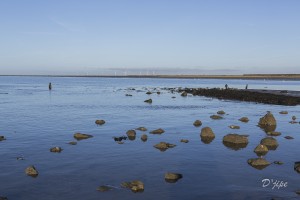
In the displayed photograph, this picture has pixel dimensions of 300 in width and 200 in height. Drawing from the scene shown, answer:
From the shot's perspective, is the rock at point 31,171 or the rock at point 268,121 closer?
the rock at point 31,171

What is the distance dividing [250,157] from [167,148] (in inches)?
259

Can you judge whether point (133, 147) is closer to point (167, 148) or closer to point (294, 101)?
point (167, 148)

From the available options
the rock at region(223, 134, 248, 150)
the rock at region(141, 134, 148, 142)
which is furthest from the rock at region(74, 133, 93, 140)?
the rock at region(223, 134, 248, 150)

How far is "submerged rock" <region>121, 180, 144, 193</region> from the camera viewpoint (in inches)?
667

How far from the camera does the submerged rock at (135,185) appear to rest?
55.6ft

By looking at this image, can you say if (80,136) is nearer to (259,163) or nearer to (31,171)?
(31,171)

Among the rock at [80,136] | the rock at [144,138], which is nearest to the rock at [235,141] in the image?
the rock at [144,138]

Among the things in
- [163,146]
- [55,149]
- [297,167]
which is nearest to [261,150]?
[297,167]

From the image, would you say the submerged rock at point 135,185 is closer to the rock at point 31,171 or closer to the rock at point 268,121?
the rock at point 31,171

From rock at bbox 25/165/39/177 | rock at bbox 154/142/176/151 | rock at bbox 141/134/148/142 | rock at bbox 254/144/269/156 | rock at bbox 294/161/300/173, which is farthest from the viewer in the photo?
rock at bbox 141/134/148/142

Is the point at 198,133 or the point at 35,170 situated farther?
the point at 198,133

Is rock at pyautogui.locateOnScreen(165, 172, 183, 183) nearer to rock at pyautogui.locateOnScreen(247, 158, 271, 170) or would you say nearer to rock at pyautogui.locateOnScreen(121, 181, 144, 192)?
rock at pyautogui.locateOnScreen(121, 181, 144, 192)

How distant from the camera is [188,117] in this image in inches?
1889

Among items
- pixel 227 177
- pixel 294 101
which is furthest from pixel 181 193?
pixel 294 101
